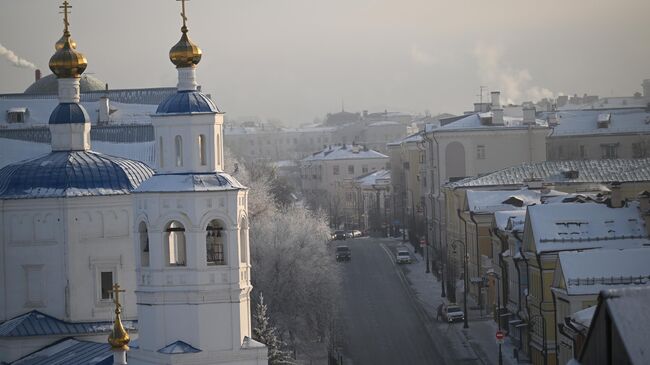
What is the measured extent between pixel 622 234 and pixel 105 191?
48.7 ft

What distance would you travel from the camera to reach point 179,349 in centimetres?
3041

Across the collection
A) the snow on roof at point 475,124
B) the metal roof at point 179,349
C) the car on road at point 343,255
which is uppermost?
the snow on roof at point 475,124

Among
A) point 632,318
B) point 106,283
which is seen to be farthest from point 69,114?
point 632,318

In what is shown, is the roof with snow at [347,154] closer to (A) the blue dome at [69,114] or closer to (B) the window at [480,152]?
(B) the window at [480,152]

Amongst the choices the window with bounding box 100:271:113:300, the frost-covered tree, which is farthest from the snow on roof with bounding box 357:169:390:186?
the window with bounding box 100:271:113:300

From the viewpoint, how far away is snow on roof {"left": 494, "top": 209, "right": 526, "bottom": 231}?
53094 mm

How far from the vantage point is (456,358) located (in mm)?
49406

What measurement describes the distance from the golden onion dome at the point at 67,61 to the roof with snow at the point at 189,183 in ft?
31.7

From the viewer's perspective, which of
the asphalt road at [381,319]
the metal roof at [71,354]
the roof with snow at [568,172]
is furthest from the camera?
the roof with snow at [568,172]

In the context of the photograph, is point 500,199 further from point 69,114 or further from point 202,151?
point 202,151

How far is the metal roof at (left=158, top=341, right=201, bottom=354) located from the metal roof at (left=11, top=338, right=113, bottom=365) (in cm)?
393

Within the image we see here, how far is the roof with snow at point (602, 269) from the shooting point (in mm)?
40906

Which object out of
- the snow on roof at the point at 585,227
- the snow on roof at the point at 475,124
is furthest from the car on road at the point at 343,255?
the snow on roof at the point at 585,227

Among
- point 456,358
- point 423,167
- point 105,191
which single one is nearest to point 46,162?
point 105,191
